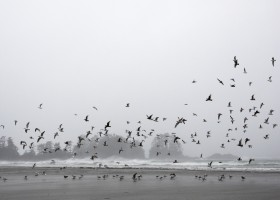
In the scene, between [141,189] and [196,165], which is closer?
[141,189]

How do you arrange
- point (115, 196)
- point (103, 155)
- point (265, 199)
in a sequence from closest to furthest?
point (265, 199) → point (115, 196) → point (103, 155)

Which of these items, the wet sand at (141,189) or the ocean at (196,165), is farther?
the ocean at (196,165)

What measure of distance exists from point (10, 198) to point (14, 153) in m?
161

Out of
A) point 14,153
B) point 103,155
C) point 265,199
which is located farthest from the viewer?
point 103,155

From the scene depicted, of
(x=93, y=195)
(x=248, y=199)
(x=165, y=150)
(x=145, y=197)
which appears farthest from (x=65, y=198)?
(x=165, y=150)

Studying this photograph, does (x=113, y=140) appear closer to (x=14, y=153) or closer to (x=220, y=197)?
(x=14, y=153)

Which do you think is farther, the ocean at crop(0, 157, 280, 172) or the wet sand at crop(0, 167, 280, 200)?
the ocean at crop(0, 157, 280, 172)

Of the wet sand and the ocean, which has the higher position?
the ocean

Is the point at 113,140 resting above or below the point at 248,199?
above

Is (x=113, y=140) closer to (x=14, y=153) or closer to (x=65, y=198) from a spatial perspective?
(x=14, y=153)

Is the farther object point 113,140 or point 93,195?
point 113,140

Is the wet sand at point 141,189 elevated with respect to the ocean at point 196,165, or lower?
lower

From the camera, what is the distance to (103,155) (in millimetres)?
181625

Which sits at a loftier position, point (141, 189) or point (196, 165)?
point (196, 165)
